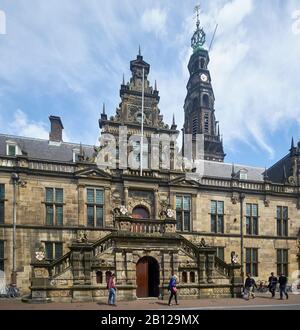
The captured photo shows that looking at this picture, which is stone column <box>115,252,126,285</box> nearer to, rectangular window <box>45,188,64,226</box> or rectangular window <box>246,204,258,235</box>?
rectangular window <box>45,188,64,226</box>

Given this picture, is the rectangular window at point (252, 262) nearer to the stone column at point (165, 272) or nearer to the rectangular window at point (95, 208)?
the stone column at point (165, 272)

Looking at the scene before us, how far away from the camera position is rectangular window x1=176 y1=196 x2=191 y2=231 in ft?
89.5

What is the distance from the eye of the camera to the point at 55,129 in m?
29.8

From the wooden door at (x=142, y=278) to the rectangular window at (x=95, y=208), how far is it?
5344 mm

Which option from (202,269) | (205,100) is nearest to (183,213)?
(202,269)

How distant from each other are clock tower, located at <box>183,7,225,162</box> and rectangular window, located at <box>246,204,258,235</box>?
2211 centimetres

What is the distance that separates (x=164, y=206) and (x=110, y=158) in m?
5.25

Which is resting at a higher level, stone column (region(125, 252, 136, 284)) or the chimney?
the chimney

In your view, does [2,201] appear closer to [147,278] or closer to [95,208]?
[95,208]

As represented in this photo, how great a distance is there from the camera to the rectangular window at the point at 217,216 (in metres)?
28.3

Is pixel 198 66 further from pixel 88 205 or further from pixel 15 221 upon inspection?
pixel 15 221

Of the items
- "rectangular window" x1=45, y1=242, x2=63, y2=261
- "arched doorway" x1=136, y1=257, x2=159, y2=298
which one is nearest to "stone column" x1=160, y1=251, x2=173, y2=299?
"arched doorway" x1=136, y1=257, x2=159, y2=298

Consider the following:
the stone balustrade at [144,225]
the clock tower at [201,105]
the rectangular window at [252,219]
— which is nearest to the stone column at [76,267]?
the stone balustrade at [144,225]

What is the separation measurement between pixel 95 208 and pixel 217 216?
961cm
